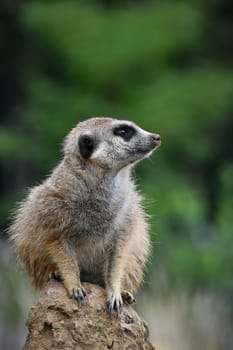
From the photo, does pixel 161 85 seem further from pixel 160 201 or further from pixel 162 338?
pixel 162 338

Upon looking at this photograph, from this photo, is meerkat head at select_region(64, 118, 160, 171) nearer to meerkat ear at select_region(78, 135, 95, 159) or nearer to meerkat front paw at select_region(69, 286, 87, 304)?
meerkat ear at select_region(78, 135, 95, 159)

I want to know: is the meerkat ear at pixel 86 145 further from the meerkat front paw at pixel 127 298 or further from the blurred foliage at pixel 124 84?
the blurred foliage at pixel 124 84

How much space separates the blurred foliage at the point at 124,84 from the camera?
17578 millimetres

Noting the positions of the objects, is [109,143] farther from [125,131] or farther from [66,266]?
[66,266]

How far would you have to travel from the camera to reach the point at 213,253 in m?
12.5

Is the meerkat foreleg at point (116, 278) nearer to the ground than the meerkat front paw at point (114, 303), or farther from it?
farther from it

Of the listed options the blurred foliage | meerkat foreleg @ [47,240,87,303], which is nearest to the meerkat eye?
meerkat foreleg @ [47,240,87,303]

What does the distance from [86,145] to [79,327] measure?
0.95 meters

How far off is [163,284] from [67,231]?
5373 millimetres

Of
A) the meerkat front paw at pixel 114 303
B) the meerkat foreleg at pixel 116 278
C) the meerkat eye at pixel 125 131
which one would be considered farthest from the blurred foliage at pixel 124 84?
the meerkat front paw at pixel 114 303

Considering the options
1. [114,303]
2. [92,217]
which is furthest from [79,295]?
[92,217]

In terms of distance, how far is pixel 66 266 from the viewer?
20.1 ft

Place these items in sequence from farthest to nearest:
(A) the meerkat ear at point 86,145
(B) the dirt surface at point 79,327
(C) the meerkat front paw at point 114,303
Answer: (A) the meerkat ear at point 86,145 → (C) the meerkat front paw at point 114,303 → (B) the dirt surface at point 79,327

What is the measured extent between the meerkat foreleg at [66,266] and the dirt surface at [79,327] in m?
0.08
